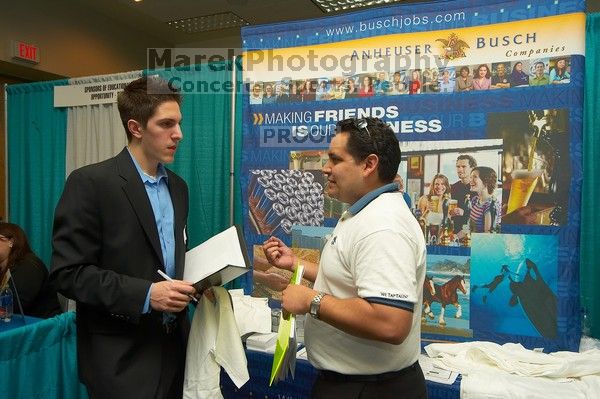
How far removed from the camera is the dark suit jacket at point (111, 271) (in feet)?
4.26

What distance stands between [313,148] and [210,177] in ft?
3.28

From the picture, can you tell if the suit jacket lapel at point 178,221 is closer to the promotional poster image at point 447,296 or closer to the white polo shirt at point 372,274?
the white polo shirt at point 372,274

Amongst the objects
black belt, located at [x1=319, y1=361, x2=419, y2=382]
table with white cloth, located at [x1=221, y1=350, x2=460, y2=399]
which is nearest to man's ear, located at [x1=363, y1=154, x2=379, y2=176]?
black belt, located at [x1=319, y1=361, x2=419, y2=382]

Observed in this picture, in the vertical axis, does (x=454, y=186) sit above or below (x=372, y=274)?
above

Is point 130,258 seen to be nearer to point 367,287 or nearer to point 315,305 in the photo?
point 315,305

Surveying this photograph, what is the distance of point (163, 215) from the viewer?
150cm

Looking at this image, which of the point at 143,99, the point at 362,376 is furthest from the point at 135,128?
the point at 362,376

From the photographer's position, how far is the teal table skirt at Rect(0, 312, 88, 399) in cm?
209

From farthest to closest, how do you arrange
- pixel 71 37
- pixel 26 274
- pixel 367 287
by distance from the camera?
pixel 71 37 → pixel 26 274 → pixel 367 287

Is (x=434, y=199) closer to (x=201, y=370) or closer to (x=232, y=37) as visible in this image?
(x=201, y=370)

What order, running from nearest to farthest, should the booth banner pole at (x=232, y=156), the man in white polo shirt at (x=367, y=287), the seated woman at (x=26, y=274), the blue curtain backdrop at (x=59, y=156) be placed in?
the man in white polo shirt at (x=367, y=287) < the seated woman at (x=26, y=274) < the booth banner pole at (x=232, y=156) < the blue curtain backdrop at (x=59, y=156)

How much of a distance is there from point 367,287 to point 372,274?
0.03 metres

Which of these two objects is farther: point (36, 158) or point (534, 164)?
point (36, 158)

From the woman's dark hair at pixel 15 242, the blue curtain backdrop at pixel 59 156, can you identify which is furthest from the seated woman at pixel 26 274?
the blue curtain backdrop at pixel 59 156
